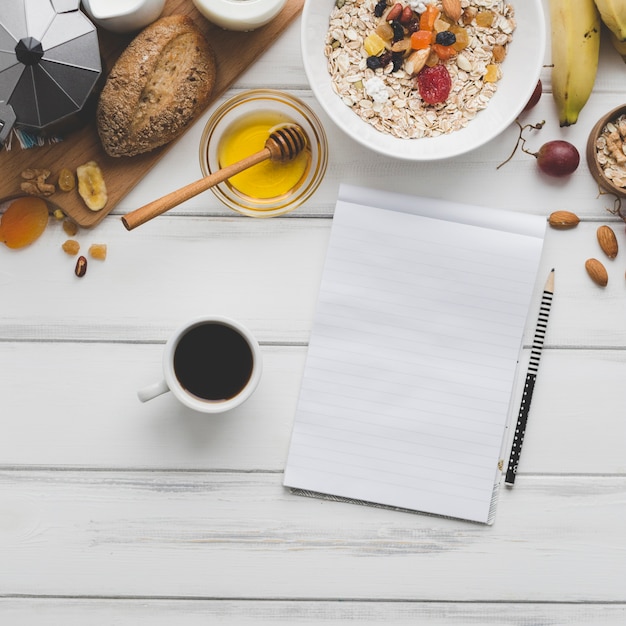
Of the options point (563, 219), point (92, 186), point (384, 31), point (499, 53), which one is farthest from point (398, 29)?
point (92, 186)

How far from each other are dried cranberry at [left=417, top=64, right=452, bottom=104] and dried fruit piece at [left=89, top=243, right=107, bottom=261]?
1.59ft

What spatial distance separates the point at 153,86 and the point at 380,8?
0.32 m

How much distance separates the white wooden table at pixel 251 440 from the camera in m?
0.96

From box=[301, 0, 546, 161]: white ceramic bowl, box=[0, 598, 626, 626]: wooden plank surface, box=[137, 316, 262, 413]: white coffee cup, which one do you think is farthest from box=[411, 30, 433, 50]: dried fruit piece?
box=[0, 598, 626, 626]: wooden plank surface

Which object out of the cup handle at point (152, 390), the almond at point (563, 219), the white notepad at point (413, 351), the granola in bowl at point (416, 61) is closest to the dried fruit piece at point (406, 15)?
Answer: the granola in bowl at point (416, 61)

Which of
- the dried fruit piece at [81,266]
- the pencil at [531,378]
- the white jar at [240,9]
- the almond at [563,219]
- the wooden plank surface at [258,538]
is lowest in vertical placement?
the wooden plank surface at [258,538]

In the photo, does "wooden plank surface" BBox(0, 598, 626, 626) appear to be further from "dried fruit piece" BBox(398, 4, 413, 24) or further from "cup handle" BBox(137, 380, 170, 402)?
"dried fruit piece" BBox(398, 4, 413, 24)

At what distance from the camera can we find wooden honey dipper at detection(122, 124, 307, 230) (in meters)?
0.88

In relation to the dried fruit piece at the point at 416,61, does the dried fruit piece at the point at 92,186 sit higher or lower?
lower

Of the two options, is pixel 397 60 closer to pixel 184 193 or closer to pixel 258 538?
Answer: pixel 184 193

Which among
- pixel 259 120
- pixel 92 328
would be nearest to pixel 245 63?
pixel 259 120

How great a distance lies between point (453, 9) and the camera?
896 millimetres

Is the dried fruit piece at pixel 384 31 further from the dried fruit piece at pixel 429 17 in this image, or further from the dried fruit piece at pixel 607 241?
the dried fruit piece at pixel 607 241

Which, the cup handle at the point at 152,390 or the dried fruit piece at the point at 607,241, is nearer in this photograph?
the cup handle at the point at 152,390
